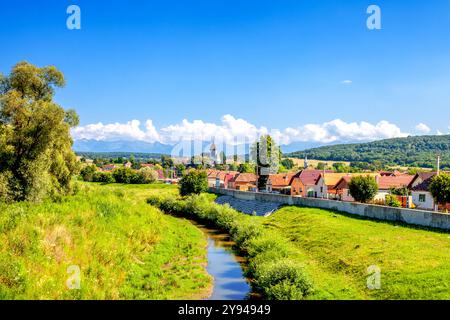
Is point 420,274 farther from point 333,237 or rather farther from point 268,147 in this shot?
point 268,147

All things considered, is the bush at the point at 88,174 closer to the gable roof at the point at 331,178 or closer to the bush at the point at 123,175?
the bush at the point at 123,175

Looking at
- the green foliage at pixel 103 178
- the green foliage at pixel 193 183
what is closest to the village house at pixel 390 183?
the green foliage at pixel 193 183

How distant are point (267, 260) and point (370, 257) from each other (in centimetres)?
701

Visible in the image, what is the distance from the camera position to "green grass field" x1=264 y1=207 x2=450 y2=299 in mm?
21391

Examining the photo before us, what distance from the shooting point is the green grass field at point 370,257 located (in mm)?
21391

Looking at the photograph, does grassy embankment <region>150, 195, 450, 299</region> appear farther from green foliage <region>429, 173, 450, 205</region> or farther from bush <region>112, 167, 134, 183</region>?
bush <region>112, 167, 134, 183</region>

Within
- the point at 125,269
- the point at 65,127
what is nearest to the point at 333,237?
the point at 125,269

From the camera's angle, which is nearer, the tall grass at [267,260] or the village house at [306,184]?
the tall grass at [267,260]

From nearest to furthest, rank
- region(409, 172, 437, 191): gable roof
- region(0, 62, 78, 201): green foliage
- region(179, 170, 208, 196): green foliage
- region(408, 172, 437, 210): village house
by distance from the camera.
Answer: region(0, 62, 78, 201): green foliage → region(408, 172, 437, 210): village house → region(409, 172, 437, 191): gable roof → region(179, 170, 208, 196): green foliage

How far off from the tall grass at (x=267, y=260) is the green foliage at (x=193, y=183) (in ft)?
72.8

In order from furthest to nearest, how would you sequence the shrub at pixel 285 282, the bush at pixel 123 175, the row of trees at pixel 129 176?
the row of trees at pixel 129 176, the bush at pixel 123 175, the shrub at pixel 285 282

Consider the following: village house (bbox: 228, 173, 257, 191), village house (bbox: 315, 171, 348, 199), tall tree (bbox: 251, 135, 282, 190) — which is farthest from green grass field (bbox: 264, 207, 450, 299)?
village house (bbox: 228, 173, 257, 191)

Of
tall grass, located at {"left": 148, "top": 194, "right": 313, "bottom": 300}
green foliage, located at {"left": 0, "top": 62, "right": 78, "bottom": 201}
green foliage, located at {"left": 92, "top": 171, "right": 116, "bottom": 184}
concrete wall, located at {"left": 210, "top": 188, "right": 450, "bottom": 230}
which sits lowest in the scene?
tall grass, located at {"left": 148, "top": 194, "right": 313, "bottom": 300}
